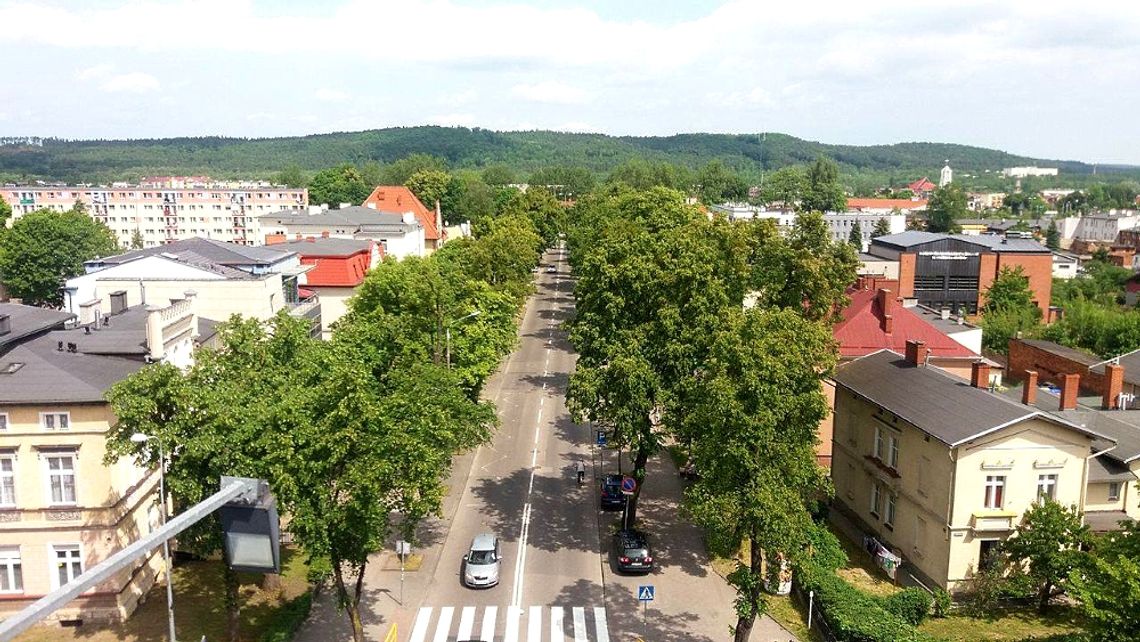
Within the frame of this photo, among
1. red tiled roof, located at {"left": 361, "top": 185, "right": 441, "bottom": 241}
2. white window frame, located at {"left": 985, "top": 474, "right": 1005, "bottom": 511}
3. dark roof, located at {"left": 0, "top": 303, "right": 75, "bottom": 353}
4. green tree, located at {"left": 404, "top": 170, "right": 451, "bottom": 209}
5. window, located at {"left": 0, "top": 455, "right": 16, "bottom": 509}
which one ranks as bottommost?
white window frame, located at {"left": 985, "top": 474, "right": 1005, "bottom": 511}

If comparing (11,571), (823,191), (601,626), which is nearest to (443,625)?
(601,626)

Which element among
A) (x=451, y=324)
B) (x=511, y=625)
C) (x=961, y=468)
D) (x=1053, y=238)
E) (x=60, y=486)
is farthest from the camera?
(x=1053, y=238)

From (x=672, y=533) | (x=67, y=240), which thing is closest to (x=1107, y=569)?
(x=672, y=533)

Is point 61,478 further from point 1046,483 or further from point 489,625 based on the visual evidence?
point 1046,483

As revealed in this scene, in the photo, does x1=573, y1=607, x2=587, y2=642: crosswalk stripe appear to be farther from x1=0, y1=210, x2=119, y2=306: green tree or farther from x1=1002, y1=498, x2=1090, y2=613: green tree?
x1=0, y1=210, x2=119, y2=306: green tree

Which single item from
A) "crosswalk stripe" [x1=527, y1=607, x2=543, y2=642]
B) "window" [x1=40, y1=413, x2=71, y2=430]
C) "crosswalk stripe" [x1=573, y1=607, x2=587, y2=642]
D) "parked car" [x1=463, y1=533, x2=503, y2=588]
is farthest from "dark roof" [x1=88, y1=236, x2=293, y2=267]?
"crosswalk stripe" [x1=573, y1=607, x2=587, y2=642]

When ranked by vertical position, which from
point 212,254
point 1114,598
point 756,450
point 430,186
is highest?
point 430,186
